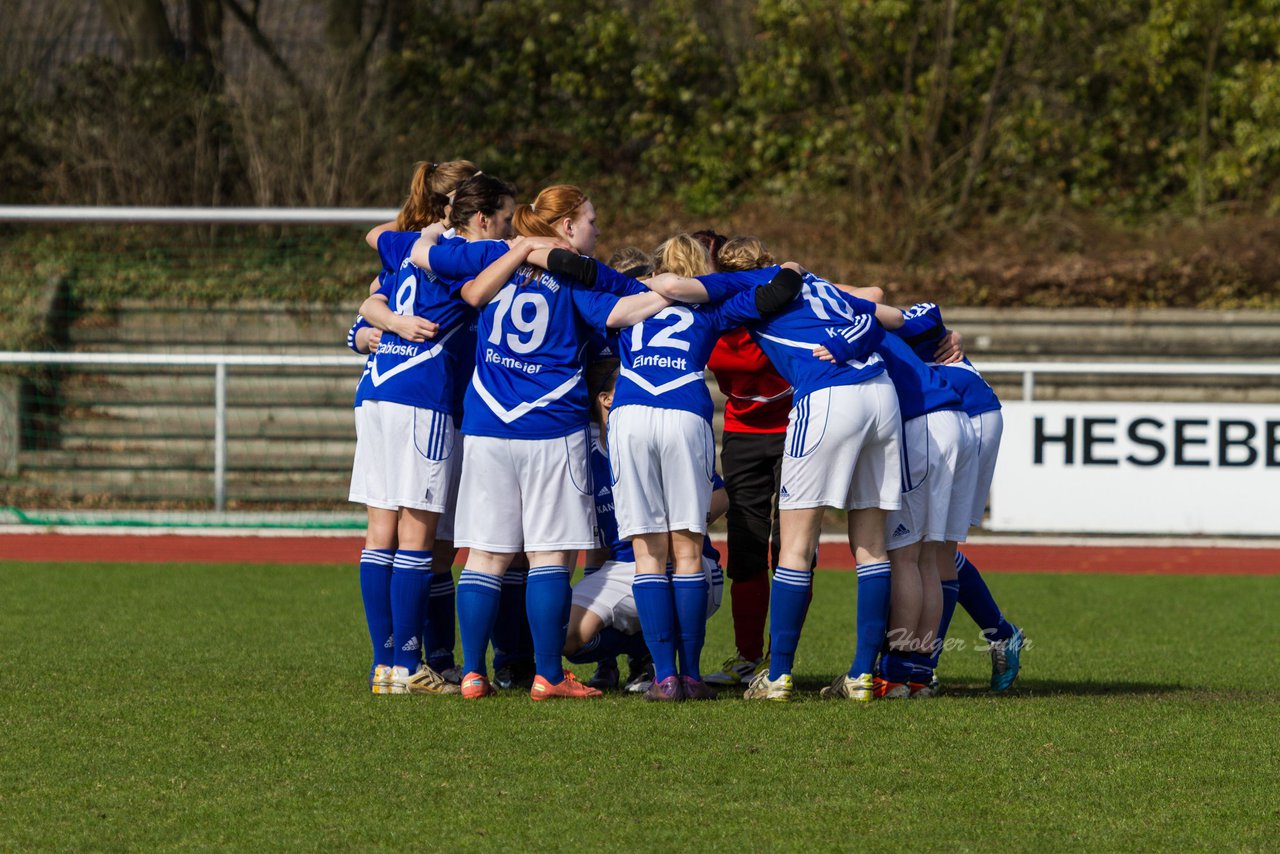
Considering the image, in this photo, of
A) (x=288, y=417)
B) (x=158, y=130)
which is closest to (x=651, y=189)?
(x=158, y=130)

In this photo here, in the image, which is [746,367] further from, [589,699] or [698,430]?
[589,699]

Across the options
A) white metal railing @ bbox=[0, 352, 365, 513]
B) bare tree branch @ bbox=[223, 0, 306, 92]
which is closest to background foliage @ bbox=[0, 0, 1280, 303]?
bare tree branch @ bbox=[223, 0, 306, 92]

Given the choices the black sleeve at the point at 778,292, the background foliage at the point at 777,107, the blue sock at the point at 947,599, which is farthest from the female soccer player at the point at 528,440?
the background foliage at the point at 777,107

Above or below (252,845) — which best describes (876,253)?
above

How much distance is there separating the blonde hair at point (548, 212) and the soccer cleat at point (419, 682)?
159 centimetres

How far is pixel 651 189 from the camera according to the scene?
20.6 meters

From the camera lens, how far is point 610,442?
5.31 metres

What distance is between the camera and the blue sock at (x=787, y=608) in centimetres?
526

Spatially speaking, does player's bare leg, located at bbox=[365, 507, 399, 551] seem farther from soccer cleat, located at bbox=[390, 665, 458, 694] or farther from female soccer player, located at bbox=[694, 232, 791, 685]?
female soccer player, located at bbox=[694, 232, 791, 685]

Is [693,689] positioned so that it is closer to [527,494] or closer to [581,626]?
[581,626]

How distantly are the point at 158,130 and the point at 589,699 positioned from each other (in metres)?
14.1

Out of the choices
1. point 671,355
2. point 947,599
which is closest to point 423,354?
point 671,355

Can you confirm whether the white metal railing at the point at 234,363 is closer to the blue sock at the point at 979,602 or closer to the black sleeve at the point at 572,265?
the blue sock at the point at 979,602

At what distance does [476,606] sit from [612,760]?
107cm
